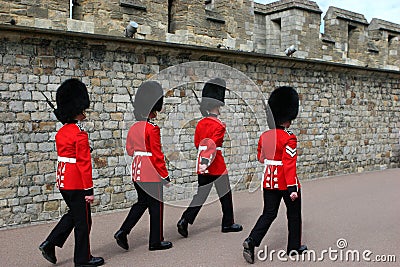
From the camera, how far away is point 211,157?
5.74m

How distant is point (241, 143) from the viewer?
32.5 ft

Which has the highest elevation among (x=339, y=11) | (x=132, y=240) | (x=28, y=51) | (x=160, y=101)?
(x=339, y=11)

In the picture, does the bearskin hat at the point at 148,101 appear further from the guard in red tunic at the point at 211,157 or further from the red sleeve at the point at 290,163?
the red sleeve at the point at 290,163

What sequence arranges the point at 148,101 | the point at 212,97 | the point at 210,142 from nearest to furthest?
1. the point at 148,101
2. the point at 210,142
3. the point at 212,97

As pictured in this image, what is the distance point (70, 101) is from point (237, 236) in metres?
2.56

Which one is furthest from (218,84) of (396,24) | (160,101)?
(396,24)

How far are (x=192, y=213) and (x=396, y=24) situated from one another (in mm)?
10626

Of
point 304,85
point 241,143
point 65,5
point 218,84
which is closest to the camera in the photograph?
point 218,84

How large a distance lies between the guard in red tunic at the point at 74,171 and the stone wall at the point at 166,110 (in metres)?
2.18

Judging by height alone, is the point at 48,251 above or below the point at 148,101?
below

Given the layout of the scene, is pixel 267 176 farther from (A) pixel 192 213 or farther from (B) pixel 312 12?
(B) pixel 312 12

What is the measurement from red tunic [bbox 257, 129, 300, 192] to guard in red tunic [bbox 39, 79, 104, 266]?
1721 mm

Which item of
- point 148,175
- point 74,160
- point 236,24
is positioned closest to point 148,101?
point 148,175

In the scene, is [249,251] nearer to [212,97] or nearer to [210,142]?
[210,142]
